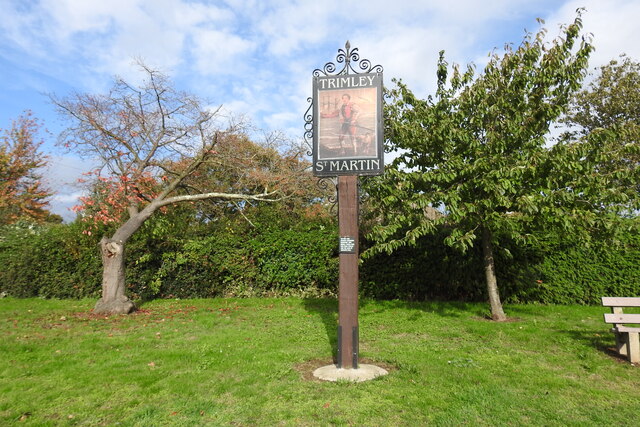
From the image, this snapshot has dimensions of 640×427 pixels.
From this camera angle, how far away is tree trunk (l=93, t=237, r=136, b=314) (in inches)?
421

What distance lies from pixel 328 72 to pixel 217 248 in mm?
8702

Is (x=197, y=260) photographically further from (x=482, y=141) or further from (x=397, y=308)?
(x=482, y=141)

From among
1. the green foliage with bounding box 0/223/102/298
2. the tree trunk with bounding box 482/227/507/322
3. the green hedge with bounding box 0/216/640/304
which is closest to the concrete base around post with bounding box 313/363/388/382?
the tree trunk with bounding box 482/227/507/322

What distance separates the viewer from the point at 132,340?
766cm

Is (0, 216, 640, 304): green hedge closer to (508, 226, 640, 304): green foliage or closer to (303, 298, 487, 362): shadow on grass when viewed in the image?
(508, 226, 640, 304): green foliage

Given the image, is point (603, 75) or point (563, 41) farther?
point (603, 75)

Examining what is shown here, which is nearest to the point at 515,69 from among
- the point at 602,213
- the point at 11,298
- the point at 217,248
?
the point at 602,213

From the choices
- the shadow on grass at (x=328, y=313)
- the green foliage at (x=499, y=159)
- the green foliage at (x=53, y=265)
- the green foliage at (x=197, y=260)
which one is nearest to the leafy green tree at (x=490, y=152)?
the green foliage at (x=499, y=159)

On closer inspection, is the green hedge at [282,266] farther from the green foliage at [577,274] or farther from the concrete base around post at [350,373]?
the concrete base around post at [350,373]

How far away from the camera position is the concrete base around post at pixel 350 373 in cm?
529

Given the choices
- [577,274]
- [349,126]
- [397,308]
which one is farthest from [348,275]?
[577,274]

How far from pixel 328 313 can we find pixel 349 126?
17.9 feet

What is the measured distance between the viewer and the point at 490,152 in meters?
8.16

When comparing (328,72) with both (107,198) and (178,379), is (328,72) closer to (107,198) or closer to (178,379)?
(178,379)
